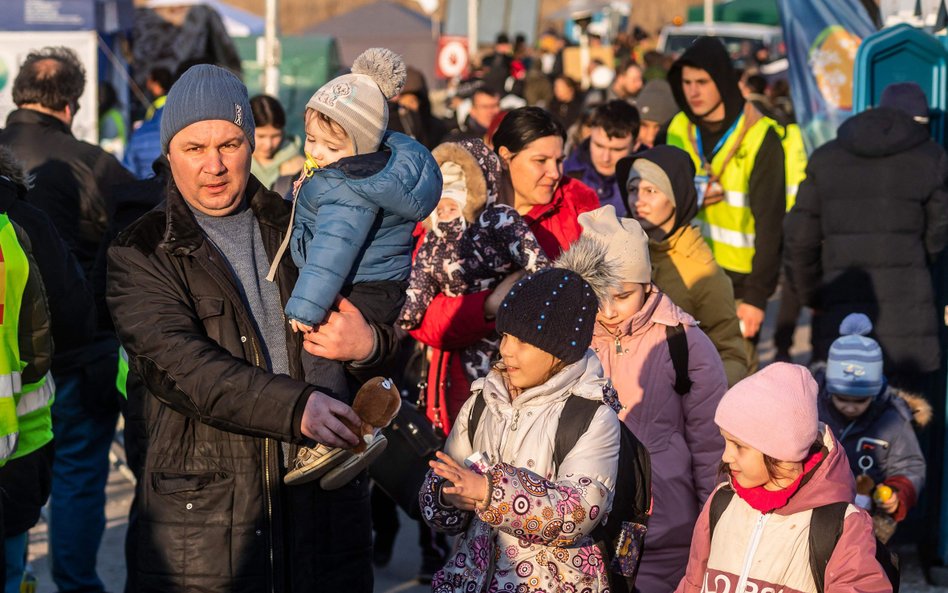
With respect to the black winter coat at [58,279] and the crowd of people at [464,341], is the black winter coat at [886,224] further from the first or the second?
the black winter coat at [58,279]

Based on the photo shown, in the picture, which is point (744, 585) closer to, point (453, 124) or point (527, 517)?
point (527, 517)

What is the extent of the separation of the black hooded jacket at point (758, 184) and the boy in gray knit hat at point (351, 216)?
11.4 feet

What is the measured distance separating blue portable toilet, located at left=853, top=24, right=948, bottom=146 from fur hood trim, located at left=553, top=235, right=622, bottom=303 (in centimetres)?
330

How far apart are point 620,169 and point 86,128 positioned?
7.64 m

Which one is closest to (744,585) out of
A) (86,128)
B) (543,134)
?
(543,134)

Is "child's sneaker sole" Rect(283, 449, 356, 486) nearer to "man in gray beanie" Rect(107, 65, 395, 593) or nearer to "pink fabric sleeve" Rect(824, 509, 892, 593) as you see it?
"man in gray beanie" Rect(107, 65, 395, 593)

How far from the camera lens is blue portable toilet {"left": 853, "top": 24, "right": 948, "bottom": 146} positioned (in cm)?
679

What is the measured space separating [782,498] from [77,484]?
147 inches

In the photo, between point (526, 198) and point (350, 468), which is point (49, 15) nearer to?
point (526, 198)

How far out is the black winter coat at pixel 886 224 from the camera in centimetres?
663

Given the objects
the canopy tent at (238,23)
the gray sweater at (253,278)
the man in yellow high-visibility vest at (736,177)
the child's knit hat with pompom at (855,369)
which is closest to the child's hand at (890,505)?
the child's knit hat with pompom at (855,369)

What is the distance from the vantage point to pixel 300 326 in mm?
3445

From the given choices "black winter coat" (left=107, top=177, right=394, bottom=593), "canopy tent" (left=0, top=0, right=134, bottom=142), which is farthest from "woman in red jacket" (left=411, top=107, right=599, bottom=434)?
"canopy tent" (left=0, top=0, right=134, bottom=142)

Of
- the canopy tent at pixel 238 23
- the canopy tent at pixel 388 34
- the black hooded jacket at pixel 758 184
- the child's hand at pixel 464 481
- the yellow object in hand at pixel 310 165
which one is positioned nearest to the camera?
the child's hand at pixel 464 481
